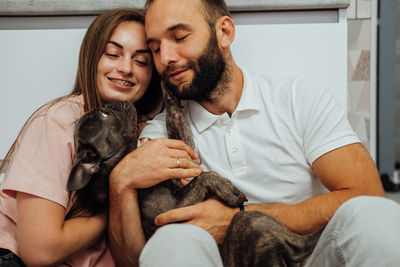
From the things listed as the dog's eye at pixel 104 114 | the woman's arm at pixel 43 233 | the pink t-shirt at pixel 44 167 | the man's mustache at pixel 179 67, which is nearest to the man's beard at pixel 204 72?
the man's mustache at pixel 179 67

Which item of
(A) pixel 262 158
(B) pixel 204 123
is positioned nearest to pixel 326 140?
(A) pixel 262 158

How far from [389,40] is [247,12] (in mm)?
1733

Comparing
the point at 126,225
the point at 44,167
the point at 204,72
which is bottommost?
the point at 126,225

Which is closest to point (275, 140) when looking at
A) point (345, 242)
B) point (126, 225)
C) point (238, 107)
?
point (238, 107)

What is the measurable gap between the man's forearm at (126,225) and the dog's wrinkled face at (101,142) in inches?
4.2

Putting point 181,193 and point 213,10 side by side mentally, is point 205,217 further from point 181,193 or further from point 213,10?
point 213,10

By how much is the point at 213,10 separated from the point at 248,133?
601 mm

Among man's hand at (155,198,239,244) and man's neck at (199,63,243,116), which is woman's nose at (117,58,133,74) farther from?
man's hand at (155,198,239,244)

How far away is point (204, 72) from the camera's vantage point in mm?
1569

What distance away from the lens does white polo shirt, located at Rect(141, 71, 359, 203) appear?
1.54m

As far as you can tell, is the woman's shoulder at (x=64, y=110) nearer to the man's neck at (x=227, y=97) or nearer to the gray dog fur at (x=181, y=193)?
the gray dog fur at (x=181, y=193)

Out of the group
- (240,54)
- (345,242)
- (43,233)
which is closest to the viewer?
(345,242)

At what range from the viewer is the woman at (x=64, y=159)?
129 cm

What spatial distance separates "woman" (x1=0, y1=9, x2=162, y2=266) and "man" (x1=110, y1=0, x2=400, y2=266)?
0.41 ft
